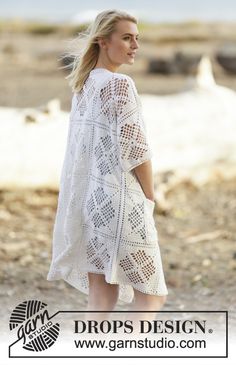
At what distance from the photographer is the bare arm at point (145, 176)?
122 inches

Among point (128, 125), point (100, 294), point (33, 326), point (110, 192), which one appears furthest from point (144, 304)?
point (33, 326)

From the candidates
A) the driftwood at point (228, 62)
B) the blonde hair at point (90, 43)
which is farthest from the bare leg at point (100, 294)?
the driftwood at point (228, 62)

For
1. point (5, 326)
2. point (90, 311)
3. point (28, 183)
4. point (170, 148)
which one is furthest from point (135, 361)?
point (170, 148)

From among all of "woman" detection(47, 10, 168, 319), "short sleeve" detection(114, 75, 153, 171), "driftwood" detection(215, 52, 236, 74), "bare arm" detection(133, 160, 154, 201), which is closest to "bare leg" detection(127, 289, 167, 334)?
"woman" detection(47, 10, 168, 319)

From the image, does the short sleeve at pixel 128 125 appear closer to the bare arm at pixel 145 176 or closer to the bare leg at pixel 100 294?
the bare arm at pixel 145 176

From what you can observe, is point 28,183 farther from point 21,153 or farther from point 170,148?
point 170,148

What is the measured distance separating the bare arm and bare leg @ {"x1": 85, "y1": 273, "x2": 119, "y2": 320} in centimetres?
38

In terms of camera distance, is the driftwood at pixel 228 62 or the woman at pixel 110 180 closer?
the woman at pixel 110 180

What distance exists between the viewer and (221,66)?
56.1ft

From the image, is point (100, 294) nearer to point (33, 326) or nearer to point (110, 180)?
point (110, 180)

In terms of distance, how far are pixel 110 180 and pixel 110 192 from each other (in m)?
0.04

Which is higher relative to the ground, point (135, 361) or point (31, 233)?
point (31, 233)

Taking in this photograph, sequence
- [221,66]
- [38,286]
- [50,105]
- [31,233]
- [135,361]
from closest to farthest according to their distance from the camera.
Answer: [135,361], [38,286], [31,233], [50,105], [221,66]

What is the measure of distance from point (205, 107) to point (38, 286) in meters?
2.86
